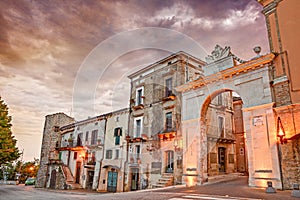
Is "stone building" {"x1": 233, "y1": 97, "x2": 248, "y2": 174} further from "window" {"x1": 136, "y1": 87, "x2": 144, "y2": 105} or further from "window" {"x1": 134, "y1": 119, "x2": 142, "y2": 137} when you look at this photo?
"window" {"x1": 136, "y1": 87, "x2": 144, "y2": 105}

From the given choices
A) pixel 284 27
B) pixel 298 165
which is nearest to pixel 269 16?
pixel 284 27

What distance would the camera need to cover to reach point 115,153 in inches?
885

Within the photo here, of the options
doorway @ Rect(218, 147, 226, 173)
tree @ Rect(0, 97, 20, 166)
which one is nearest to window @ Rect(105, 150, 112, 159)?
tree @ Rect(0, 97, 20, 166)

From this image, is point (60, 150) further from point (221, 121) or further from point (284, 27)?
point (284, 27)

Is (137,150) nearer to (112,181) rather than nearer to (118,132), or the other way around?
(118,132)

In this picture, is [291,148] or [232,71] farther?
[232,71]

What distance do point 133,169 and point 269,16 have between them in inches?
624

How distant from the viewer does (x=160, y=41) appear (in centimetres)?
1516

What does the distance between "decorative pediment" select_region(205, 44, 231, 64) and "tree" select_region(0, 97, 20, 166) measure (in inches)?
711

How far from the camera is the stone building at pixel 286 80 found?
10289mm

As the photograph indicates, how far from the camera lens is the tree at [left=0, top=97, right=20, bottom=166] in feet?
62.2

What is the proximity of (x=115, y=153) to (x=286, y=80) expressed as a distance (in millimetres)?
16692

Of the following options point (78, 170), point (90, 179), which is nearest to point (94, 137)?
point (90, 179)

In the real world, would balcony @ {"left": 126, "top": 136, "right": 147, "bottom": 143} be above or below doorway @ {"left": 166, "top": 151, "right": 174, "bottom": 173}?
above
